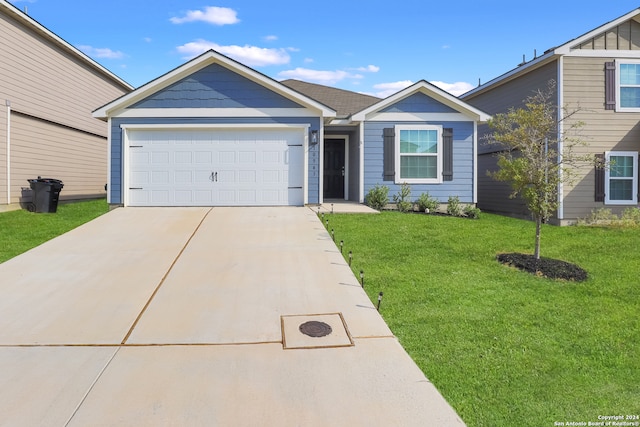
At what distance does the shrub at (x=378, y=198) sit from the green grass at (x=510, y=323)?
3.51 m

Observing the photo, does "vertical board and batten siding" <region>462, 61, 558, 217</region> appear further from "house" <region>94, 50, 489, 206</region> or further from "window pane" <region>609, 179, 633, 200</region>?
"house" <region>94, 50, 489, 206</region>

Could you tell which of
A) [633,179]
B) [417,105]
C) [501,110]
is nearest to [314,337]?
[417,105]

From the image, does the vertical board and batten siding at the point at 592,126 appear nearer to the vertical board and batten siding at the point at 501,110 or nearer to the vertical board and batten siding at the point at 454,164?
the vertical board and batten siding at the point at 501,110

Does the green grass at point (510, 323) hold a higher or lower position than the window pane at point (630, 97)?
lower

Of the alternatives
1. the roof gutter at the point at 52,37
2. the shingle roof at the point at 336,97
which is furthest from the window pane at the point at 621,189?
the roof gutter at the point at 52,37

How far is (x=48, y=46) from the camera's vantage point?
533 inches

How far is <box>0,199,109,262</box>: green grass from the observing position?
25.2 ft

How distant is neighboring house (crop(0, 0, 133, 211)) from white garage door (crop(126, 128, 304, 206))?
3563mm

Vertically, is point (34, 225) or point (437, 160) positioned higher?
point (437, 160)

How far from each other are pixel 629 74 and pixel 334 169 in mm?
8822

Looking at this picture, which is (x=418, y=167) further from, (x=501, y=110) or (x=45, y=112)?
(x=45, y=112)

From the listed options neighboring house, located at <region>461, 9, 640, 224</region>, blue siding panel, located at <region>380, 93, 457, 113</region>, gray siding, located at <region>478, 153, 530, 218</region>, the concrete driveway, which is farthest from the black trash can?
neighboring house, located at <region>461, 9, 640, 224</region>

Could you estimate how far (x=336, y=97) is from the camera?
1606 cm

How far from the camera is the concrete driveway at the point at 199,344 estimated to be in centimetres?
284
